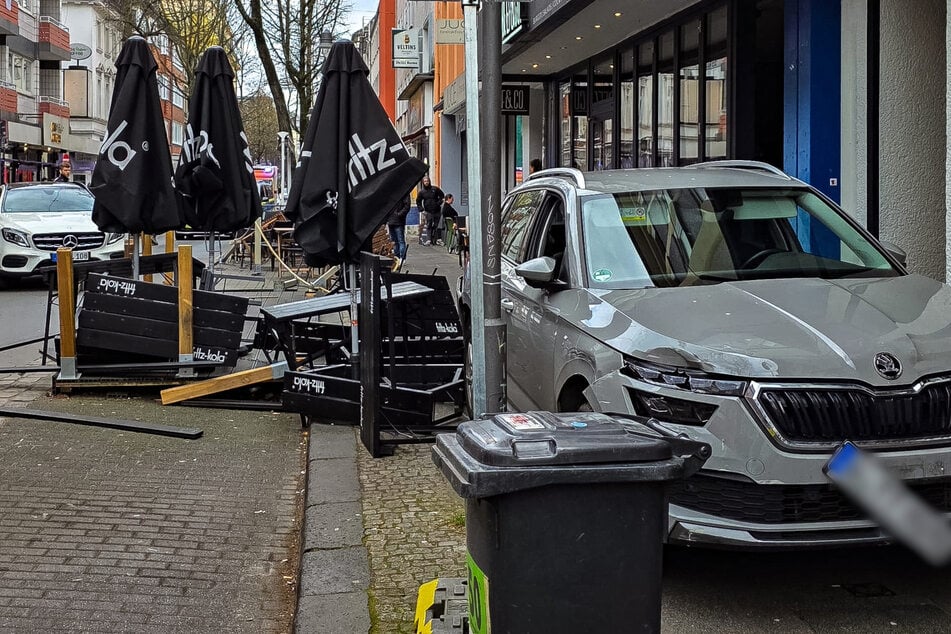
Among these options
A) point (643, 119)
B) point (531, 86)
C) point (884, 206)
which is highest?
point (531, 86)

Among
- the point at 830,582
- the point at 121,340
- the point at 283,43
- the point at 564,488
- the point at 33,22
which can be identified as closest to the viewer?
the point at 564,488

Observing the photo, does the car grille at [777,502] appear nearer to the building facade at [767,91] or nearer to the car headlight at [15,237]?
the building facade at [767,91]

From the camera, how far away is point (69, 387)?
9.14 meters

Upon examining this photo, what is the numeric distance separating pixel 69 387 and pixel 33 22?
52093 mm

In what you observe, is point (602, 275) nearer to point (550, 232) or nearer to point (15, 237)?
point (550, 232)

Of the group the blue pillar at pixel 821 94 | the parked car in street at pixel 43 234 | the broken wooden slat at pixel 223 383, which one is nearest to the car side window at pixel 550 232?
the broken wooden slat at pixel 223 383

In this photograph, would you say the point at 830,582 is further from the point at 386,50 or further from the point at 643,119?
the point at 386,50

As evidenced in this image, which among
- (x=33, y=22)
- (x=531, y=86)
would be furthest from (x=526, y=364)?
(x=33, y=22)

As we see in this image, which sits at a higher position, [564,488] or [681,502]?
[564,488]

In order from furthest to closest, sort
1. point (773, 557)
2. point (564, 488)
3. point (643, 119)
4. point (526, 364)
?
point (643, 119) < point (526, 364) < point (773, 557) < point (564, 488)

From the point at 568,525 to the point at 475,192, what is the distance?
7.71ft

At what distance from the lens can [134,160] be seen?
9.73 meters

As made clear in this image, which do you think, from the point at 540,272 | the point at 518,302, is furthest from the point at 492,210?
the point at 518,302

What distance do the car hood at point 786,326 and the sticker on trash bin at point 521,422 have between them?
1.41 metres
